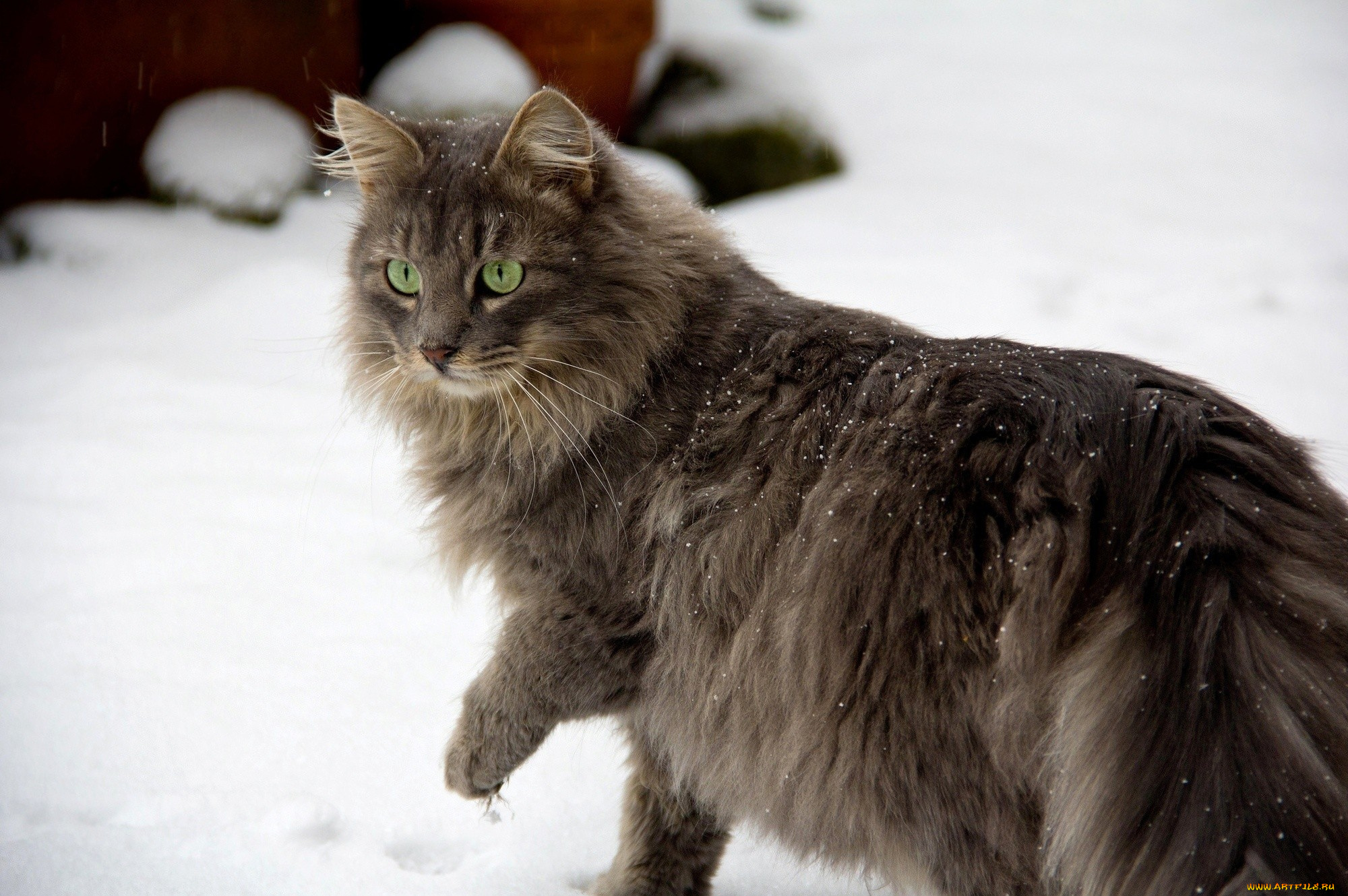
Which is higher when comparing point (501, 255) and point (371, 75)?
point (501, 255)

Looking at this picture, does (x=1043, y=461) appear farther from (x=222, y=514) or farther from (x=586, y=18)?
(x=586, y=18)

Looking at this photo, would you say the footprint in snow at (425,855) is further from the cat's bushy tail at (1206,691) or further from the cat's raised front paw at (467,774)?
the cat's bushy tail at (1206,691)

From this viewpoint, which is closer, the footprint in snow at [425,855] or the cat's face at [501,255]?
the cat's face at [501,255]

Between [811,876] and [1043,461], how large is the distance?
40.9 inches

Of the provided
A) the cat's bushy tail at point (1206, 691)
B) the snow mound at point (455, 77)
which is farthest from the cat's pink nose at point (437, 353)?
the snow mound at point (455, 77)

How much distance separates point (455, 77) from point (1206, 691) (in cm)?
438

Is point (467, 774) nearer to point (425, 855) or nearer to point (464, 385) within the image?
point (425, 855)

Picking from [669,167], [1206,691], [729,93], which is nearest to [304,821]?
[1206,691]

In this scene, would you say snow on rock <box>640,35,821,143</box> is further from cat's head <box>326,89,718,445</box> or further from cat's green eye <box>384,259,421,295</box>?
cat's green eye <box>384,259,421,295</box>

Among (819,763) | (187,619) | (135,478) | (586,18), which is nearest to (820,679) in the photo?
(819,763)

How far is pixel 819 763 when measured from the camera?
4.62 feet

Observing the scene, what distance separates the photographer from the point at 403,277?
1.82 metres

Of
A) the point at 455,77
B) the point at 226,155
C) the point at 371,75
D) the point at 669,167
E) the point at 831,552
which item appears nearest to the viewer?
the point at 831,552

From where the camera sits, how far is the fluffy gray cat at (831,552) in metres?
1.15
